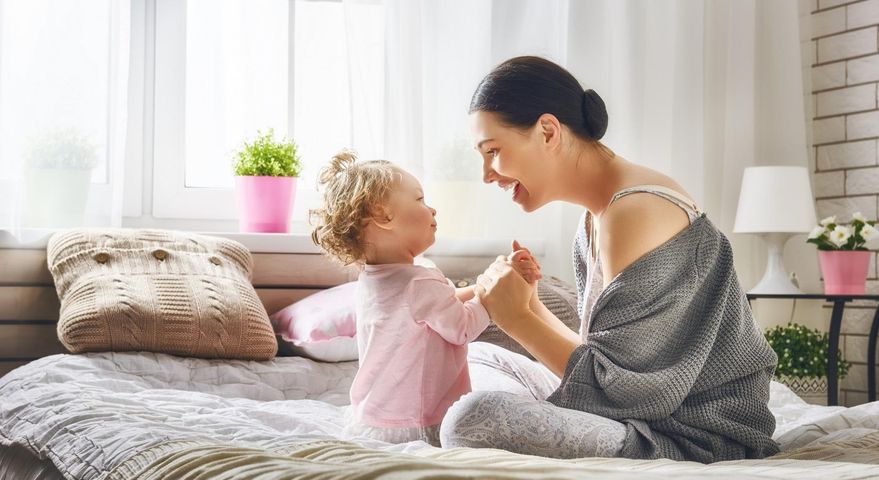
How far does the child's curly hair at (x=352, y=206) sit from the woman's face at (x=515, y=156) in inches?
6.8

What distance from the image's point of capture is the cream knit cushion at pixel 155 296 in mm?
2193

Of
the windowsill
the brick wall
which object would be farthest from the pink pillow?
the brick wall

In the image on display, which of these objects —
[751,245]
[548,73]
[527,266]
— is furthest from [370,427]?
[751,245]

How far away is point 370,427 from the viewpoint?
5.26ft

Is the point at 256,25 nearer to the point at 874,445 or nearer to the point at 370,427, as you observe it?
the point at 370,427

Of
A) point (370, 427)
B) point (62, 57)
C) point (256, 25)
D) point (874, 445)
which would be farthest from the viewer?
point (256, 25)

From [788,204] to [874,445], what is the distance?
2.20 meters

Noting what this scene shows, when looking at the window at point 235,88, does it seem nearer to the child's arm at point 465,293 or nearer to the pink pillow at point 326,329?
the pink pillow at point 326,329

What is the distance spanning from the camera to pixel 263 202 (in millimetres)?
2967

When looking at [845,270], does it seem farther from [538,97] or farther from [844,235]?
[538,97]

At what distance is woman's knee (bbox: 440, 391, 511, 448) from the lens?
1.29 meters

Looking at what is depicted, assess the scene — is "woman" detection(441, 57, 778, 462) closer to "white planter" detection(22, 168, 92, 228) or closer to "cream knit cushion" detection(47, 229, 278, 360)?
"cream knit cushion" detection(47, 229, 278, 360)

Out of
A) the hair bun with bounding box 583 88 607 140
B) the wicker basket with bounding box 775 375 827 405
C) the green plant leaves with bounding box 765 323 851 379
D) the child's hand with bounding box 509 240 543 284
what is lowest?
the wicker basket with bounding box 775 375 827 405

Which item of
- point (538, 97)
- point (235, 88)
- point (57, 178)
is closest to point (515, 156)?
point (538, 97)
